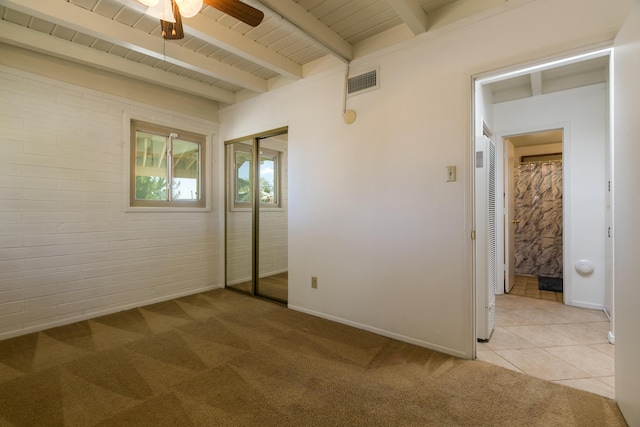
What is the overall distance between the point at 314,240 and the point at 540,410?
2.18 metres

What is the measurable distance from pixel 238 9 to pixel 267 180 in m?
2.51

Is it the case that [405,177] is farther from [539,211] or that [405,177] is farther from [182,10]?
[539,211]

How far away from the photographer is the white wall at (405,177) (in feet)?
6.81

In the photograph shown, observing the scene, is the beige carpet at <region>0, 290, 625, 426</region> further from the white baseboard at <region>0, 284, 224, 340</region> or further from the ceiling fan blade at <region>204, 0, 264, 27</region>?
the ceiling fan blade at <region>204, 0, 264, 27</region>

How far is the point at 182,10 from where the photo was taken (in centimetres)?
161

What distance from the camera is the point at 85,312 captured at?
309 centimetres

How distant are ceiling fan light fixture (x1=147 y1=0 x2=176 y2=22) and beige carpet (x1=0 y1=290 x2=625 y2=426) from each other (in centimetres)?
226

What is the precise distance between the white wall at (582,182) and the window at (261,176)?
3.52 meters

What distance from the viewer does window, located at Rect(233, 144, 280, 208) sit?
3.98 m

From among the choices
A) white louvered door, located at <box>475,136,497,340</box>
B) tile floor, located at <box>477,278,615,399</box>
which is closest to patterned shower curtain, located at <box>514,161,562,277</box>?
tile floor, located at <box>477,278,615,399</box>

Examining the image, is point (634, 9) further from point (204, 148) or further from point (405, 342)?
point (204, 148)

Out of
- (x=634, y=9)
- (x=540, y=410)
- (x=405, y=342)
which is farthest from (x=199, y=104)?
(x=540, y=410)

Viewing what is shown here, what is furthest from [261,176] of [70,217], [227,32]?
[70,217]

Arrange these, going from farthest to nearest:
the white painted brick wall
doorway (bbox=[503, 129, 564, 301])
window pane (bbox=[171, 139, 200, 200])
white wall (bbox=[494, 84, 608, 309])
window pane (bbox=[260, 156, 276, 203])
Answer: doorway (bbox=[503, 129, 564, 301])
window pane (bbox=[260, 156, 276, 203])
window pane (bbox=[171, 139, 200, 200])
white wall (bbox=[494, 84, 608, 309])
the white painted brick wall
